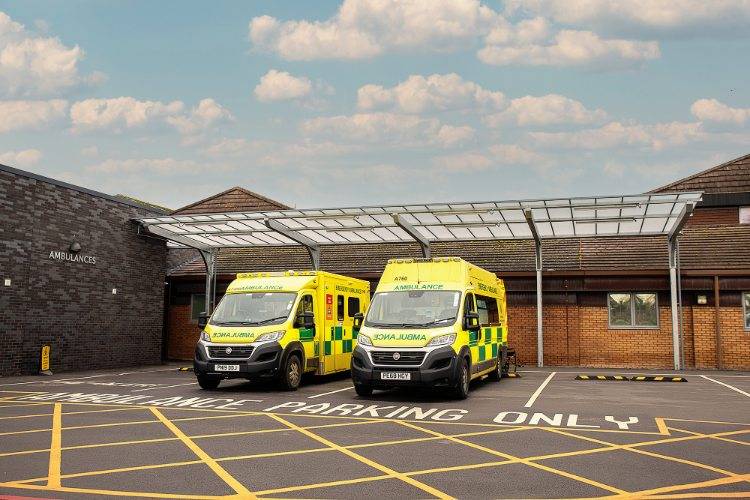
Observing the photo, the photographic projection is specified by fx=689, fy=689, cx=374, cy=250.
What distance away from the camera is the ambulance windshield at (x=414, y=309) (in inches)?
485

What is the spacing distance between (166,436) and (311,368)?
643 centimetres

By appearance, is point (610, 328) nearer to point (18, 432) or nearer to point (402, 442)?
point (402, 442)

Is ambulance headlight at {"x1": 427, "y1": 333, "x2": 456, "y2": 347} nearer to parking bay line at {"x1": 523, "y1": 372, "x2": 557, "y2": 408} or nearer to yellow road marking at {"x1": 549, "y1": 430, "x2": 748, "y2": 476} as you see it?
parking bay line at {"x1": 523, "y1": 372, "x2": 557, "y2": 408}

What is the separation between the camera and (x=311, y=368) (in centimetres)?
1458

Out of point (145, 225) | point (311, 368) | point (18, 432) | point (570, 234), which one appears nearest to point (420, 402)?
point (311, 368)

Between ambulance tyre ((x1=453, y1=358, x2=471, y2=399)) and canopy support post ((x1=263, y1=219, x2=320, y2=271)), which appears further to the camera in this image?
canopy support post ((x1=263, y1=219, x2=320, y2=271))

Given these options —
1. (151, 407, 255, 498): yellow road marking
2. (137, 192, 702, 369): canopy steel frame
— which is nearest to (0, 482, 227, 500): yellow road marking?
(151, 407, 255, 498): yellow road marking

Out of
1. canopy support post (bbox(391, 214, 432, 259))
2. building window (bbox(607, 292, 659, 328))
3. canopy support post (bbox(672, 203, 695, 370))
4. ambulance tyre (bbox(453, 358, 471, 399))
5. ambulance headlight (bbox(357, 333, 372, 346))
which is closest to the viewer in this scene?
ambulance tyre (bbox(453, 358, 471, 399))

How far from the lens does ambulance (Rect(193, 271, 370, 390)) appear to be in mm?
13039

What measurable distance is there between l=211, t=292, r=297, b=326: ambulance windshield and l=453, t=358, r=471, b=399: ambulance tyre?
3.72m

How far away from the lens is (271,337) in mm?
13188

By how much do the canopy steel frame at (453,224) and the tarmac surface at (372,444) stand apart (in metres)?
5.26

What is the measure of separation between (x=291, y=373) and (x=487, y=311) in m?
4.35

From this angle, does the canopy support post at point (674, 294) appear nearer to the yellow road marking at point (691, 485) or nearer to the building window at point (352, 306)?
the building window at point (352, 306)
